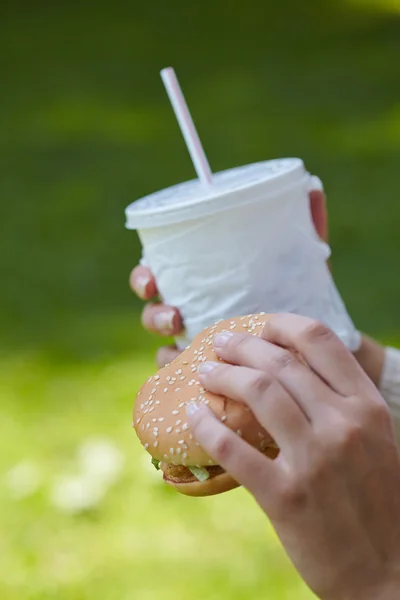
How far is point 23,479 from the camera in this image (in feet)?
7.29

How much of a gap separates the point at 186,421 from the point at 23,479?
58.8 inches

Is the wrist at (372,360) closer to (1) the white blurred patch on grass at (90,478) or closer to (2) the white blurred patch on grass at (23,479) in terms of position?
(1) the white blurred patch on grass at (90,478)

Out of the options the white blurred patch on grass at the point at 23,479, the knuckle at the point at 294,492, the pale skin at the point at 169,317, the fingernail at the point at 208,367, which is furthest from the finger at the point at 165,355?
the white blurred patch on grass at the point at 23,479

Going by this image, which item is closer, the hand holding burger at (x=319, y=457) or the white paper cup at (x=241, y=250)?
the hand holding burger at (x=319, y=457)

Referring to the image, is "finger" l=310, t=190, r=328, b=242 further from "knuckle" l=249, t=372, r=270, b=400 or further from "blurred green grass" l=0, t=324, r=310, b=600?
"blurred green grass" l=0, t=324, r=310, b=600

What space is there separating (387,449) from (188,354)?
0.27 meters

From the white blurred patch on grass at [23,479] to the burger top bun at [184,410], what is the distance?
135cm

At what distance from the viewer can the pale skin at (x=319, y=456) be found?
694 millimetres

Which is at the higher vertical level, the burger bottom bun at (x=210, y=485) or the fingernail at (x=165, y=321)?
the fingernail at (x=165, y=321)

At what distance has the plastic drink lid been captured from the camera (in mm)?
965

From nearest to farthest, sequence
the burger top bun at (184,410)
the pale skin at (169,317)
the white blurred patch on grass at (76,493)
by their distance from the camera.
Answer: the burger top bun at (184,410) < the pale skin at (169,317) < the white blurred patch on grass at (76,493)

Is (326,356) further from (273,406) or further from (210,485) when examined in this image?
(210,485)

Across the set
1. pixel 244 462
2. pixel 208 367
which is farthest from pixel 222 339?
pixel 244 462

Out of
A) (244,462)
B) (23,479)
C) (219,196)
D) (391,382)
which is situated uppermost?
(219,196)
